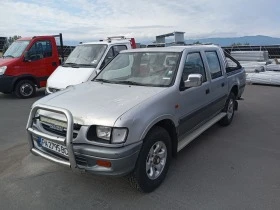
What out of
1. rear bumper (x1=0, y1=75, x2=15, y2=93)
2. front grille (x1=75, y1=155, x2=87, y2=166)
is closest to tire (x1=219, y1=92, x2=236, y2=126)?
front grille (x1=75, y1=155, x2=87, y2=166)

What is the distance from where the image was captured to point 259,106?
26.9ft

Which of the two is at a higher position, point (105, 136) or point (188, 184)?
point (105, 136)

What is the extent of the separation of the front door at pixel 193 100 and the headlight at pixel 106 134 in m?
1.24

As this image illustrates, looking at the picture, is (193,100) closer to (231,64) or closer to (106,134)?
(106,134)

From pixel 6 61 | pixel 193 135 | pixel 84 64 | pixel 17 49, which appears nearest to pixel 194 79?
pixel 193 135

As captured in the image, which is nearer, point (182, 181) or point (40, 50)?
point (182, 181)

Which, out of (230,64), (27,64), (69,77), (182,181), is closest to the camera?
(182,181)

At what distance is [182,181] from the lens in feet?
12.4

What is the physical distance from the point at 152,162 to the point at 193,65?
1812 millimetres

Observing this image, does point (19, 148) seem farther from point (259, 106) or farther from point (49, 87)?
point (259, 106)

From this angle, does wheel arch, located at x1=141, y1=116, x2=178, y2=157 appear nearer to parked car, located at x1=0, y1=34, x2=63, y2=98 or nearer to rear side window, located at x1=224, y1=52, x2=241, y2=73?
rear side window, located at x1=224, y1=52, x2=241, y2=73

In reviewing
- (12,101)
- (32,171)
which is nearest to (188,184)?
(32,171)

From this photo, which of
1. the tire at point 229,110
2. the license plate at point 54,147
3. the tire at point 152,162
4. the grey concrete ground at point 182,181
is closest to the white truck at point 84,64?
the grey concrete ground at point 182,181

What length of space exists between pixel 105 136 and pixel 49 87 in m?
5.18
